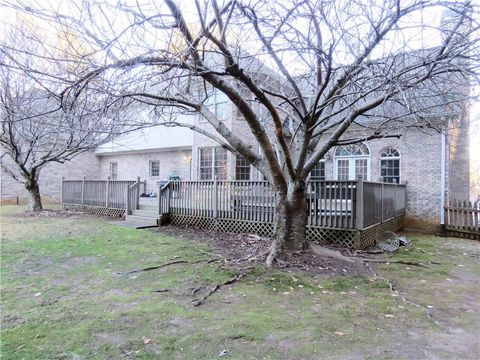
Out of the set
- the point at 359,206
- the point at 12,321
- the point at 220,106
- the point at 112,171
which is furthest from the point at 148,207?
the point at 112,171

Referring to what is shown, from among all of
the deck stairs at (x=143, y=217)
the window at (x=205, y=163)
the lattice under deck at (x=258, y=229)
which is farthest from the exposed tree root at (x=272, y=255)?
the window at (x=205, y=163)

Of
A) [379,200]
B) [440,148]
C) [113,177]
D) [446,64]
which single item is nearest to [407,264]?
[379,200]

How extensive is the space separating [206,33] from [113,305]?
367 centimetres

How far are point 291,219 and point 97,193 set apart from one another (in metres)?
11.9

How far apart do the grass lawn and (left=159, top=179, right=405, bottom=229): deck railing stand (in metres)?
2.02

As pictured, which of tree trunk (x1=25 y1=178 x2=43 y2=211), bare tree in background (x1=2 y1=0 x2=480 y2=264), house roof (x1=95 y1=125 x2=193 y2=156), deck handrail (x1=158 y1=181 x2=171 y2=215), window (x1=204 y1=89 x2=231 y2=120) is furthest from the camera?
house roof (x1=95 y1=125 x2=193 y2=156)

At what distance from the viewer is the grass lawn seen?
3156 mm

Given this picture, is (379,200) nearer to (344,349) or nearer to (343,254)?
(343,254)

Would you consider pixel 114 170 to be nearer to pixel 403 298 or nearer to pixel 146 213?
pixel 146 213

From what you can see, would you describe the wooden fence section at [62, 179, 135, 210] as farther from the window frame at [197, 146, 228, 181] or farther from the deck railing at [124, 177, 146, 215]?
the window frame at [197, 146, 228, 181]

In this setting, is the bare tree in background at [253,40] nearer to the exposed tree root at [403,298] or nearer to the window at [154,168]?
the exposed tree root at [403,298]

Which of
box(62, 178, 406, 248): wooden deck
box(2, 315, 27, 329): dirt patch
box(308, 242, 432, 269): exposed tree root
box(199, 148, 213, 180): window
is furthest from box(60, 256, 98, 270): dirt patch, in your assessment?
box(199, 148, 213, 180): window

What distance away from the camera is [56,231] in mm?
10305

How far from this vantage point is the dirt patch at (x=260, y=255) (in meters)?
6.34
